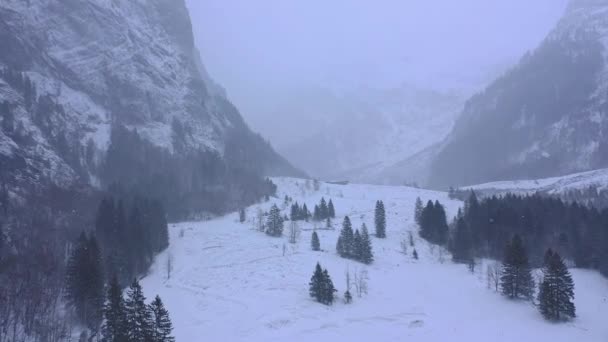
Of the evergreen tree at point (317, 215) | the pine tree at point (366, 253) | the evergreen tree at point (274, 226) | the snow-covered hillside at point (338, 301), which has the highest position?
the evergreen tree at point (317, 215)

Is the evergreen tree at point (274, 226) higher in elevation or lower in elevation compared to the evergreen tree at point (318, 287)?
higher

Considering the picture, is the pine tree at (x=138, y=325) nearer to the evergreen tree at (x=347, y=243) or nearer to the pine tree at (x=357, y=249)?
the pine tree at (x=357, y=249)

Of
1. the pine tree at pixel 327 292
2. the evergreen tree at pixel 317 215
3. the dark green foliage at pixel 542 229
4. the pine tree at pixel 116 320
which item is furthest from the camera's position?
the evergreen tree at pixel 317 215

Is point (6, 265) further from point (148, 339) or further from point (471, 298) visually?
point (471, 298)

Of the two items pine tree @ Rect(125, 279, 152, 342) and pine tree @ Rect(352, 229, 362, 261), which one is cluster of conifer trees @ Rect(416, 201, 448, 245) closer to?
pine tree @ Rect(352, 229, 362, 261)

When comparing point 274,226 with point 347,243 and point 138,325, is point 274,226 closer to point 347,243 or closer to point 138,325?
point 347,243

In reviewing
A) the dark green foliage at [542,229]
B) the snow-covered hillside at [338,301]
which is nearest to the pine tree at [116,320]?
the snow-covered hillside at [338,301]

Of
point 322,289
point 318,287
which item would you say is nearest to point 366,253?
point 318,287
